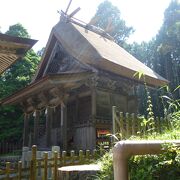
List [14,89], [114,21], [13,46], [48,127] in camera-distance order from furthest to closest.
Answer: [114,21] < [14,89] < [48,127] < [13,46]

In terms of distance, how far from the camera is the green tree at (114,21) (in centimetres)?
3369

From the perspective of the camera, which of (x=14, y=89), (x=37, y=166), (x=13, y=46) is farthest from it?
(x=14, y=89)

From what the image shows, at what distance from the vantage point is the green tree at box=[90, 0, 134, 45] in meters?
33.7

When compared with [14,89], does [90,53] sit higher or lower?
lower

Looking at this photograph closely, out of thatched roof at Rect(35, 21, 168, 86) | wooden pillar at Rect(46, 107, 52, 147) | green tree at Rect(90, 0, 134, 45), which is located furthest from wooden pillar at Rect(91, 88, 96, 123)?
green tree at Rect(90, 0, 134, 45)

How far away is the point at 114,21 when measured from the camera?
113 feet

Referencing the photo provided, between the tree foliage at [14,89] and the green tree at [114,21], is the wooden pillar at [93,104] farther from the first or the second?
the green tree at [114,21]

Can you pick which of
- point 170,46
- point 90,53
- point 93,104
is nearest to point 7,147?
point 93,104

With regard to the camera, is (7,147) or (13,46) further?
(7,147)

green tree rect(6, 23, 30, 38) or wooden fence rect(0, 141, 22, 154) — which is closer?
wooden fence rect(0, 141, 22, 154)

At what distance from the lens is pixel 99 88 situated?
1320 cm

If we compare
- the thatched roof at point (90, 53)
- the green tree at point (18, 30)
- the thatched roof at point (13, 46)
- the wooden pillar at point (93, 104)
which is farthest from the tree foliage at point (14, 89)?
the thatched roof at point (13, 46)

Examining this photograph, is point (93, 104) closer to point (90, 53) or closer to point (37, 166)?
point (90, 53)

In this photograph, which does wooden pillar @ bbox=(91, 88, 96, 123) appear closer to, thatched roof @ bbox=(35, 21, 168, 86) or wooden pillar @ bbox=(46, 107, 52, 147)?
thatched roof @ bbox=(35, 21, 168, 86)
